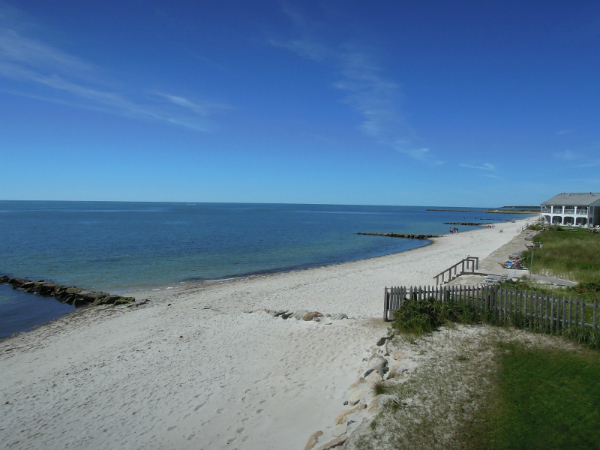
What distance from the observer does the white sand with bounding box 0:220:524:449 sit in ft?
25.6

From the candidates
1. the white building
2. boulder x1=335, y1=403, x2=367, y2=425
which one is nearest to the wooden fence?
boulder x1=335, y1=403, x2=367, y2=425

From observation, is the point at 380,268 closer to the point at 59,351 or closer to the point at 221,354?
the point at 221,354

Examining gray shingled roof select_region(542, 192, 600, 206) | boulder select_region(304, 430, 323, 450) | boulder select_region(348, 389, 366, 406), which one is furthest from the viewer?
gray shingled roof select_region(542, 192, 600, 206)

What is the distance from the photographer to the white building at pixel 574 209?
201ft

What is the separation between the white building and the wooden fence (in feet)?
204

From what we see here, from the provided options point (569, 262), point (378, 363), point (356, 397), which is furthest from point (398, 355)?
point (569, 262)

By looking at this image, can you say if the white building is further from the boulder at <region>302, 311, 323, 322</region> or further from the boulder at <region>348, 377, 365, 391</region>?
the boulder at <region>348, 377, 365, 391</region>

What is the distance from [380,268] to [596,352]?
2121 cm

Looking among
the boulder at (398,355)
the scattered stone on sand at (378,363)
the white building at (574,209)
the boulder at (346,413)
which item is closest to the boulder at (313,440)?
the boulder at (346,413)

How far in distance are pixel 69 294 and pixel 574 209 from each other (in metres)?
76.6

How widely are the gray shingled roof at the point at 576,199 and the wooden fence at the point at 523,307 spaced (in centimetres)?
6380

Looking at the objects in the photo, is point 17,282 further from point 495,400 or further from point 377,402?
point 495,400

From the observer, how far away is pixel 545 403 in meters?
7.14

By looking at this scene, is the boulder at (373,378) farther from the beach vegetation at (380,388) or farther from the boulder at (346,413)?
the boulder at (346,413)
